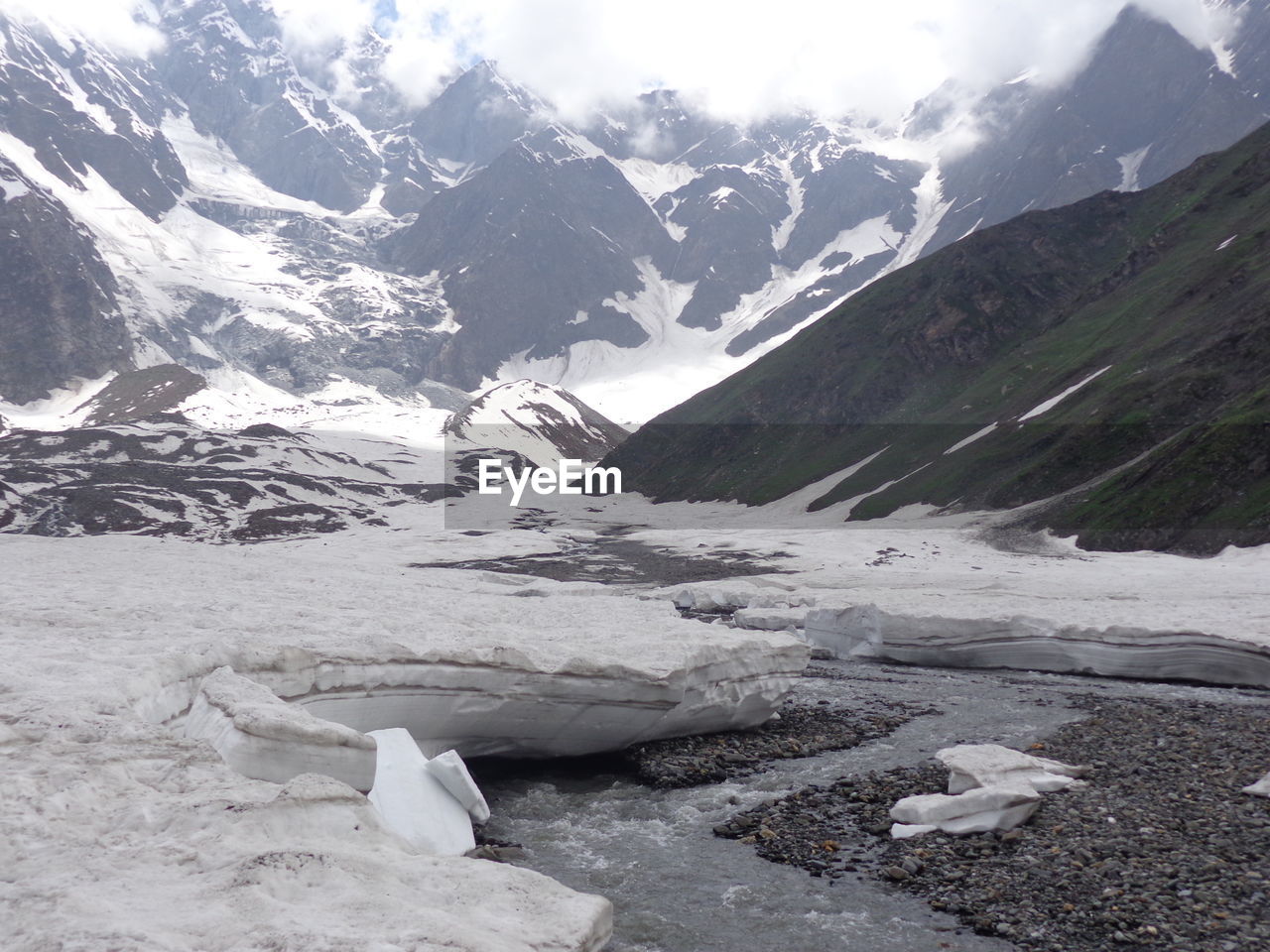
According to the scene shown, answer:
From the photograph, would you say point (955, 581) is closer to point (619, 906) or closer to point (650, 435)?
point (619, 906)

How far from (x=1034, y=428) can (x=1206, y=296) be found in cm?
2195

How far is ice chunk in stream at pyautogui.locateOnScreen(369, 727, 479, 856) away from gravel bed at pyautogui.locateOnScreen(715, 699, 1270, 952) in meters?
4.22

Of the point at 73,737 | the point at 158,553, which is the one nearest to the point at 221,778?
the point at 73,737

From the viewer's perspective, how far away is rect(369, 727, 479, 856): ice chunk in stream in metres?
11.6

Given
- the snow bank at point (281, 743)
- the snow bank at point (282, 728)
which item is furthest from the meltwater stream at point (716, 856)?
the snow bank at point (281, 743)

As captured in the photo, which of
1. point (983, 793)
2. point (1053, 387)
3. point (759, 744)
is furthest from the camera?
point (1053, 387)

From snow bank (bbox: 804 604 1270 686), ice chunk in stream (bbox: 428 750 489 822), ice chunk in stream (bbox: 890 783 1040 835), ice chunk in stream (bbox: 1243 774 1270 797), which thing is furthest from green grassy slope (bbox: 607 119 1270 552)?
ice chunk in stream (bbox: 428 750 489 822)

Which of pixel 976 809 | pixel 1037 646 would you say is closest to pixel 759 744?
pixel 976 809

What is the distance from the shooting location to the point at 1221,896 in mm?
10008

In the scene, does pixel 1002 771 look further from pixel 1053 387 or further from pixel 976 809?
pixel 1053 387

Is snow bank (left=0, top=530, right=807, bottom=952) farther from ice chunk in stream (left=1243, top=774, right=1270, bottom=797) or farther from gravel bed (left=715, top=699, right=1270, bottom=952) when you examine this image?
ice chunk in stream (left=1243, top=774, right=1270, bottom=797)

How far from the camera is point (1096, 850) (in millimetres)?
11594

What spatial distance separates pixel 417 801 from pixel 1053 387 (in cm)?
10303

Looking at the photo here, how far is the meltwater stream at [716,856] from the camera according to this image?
1029 centimetres
